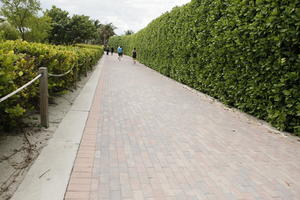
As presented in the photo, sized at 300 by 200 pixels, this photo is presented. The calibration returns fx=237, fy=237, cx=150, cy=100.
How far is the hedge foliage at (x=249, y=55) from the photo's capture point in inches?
188

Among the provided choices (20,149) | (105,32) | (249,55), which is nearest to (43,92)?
(20,149)

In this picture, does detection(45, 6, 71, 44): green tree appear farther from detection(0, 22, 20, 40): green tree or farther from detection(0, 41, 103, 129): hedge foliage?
detection(0, 41, 103, 129): hedge foliage

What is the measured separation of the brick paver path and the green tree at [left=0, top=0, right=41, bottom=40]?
3316 centimetres

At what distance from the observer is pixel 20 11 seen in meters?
32.5

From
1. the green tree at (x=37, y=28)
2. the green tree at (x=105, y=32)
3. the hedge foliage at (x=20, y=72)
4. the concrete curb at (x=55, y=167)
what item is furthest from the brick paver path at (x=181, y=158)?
the green tree at (x=105, y=32)

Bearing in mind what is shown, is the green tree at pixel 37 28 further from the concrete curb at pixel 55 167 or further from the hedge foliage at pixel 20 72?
the concrete curb at pixel 55 167

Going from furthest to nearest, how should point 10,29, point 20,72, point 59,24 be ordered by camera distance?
point 59,24 → point 10,29 → point 20,72

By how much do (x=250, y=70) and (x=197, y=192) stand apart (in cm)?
415

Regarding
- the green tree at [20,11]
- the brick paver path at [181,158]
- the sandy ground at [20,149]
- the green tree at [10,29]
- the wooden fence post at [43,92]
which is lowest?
the sandy ground at [20,149]

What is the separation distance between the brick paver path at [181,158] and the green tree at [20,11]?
33.2 metres

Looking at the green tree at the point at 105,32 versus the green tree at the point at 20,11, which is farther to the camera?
the green tree at the point at 105,32

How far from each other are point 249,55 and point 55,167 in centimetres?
507

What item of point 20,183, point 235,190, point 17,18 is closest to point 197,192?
point 235,190

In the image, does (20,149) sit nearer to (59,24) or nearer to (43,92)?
(43,92)
